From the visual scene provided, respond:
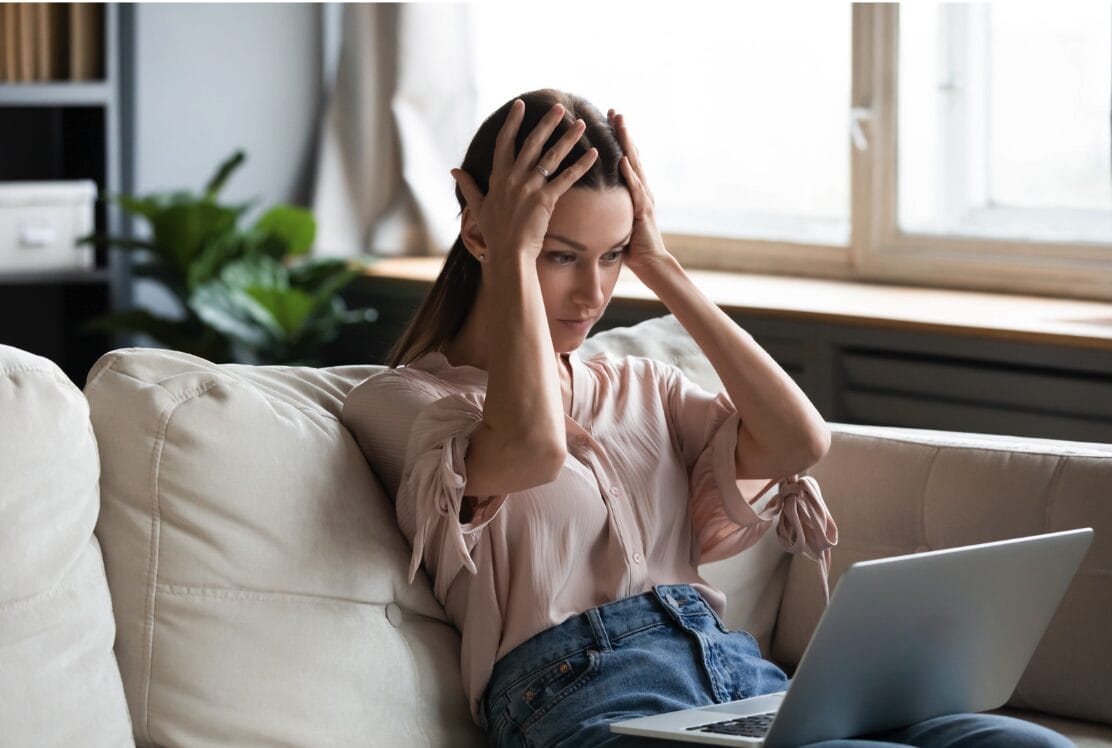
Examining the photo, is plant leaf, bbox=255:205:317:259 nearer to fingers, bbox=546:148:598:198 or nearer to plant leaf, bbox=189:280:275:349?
plant leaf, bbox=189:280:275:349

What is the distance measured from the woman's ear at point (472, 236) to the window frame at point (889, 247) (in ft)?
5.51

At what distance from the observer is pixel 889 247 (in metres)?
3.25

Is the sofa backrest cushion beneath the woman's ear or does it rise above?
beneath

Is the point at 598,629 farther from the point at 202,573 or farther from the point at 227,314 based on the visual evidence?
the point at 227,314

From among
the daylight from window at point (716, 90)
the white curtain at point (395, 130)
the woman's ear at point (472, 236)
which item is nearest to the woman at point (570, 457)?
the woman's ear at point (472, 236)

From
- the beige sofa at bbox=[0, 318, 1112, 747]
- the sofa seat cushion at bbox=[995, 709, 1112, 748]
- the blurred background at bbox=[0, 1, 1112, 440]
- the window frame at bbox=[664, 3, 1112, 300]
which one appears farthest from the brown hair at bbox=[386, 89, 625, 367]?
the window frame at bbox=[664, 3, 1112, 300]

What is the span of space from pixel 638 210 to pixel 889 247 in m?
1.65

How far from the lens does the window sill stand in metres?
2.60

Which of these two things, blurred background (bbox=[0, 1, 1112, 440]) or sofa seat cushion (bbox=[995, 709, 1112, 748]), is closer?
sofa seat cushion (bbox=[995, 709, 1112, 748])

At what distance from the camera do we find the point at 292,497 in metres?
1.54

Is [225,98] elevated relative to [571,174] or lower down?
elevated

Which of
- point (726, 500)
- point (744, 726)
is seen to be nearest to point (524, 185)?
point (726, 500)

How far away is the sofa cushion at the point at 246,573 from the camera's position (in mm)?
1468

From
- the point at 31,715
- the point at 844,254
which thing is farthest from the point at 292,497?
the point at 844,254
